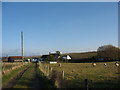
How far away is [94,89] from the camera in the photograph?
1344cm

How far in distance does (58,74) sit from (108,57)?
81.3 m

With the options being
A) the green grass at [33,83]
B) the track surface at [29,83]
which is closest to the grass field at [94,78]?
the green grass at [33,83]

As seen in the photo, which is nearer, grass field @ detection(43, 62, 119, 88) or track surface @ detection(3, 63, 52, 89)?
track surface @ detection(3, 63, 52, 89)

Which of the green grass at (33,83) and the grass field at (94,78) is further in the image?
the grass field at (94,78)

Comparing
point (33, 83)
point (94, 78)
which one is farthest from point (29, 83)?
point (94, 78)

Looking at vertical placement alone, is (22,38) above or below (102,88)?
above

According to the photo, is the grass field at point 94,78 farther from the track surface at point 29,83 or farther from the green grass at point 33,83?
the track surface at point 29,83

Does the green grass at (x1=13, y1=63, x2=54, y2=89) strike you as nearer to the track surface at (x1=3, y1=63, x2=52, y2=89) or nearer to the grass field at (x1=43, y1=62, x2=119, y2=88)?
the track surface at (x1=3, y1=63, x2=52, y2=89)

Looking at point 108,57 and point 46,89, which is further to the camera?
point 108,57

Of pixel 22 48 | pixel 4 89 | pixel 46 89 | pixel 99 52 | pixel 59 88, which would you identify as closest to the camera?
pixel 59 88

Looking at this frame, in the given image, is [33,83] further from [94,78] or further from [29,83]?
[94,78]

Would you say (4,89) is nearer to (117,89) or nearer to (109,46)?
(117,89)

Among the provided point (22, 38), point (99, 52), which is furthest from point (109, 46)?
point (22, 38)

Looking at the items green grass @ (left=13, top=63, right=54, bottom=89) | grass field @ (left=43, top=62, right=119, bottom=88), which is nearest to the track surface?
green grass @ (left=13, top=63, right=54, bottom=89)
